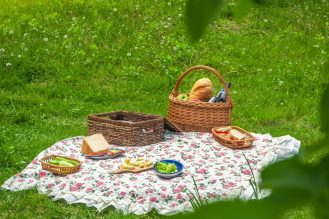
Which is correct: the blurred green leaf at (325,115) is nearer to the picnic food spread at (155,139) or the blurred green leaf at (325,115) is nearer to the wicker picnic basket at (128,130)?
the picnic food spread at (155,139)

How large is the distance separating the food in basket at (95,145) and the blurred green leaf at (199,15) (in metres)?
3.59

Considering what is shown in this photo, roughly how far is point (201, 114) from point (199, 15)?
4118 mm

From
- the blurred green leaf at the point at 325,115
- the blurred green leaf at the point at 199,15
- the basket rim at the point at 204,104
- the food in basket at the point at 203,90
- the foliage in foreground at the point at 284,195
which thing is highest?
the blurred green leaf at the point at 199,15

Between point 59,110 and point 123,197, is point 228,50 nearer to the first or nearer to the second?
point 59,110

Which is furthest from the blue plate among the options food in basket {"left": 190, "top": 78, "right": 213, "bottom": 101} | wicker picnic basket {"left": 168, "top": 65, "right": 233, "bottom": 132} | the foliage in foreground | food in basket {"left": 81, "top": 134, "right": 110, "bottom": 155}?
the foliage in foreground

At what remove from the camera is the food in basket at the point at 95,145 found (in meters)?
3.78

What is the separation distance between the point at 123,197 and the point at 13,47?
135 inches

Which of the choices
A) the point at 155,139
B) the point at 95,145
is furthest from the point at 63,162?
the point at 155,139

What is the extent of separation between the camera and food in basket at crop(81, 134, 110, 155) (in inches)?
149

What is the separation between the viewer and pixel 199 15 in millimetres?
205

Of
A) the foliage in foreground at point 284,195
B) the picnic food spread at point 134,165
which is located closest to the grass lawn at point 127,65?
the picnic food spread at point 134,165

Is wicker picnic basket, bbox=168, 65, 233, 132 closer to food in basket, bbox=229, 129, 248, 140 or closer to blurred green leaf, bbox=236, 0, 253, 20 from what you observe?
food in basket, bbox=229, 129, 248, 140

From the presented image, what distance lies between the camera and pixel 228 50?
651 centimetres

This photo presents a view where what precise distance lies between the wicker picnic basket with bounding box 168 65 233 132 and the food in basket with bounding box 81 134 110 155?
27.9 inches
